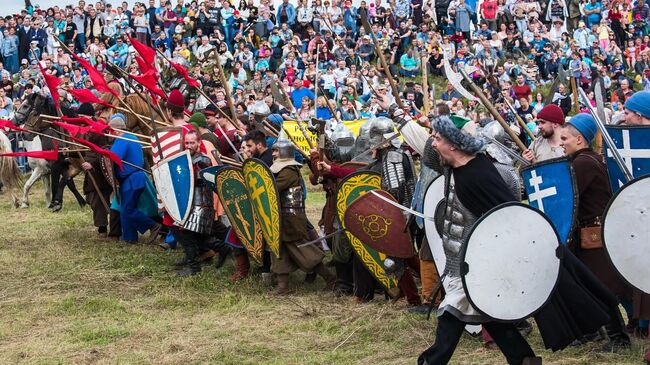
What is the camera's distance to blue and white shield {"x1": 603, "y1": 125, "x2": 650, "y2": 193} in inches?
230

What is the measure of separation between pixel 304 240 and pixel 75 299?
6.03 ft

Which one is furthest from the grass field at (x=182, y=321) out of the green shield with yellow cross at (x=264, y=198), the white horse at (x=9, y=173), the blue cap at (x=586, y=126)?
the white horse at (x=9, y=173)

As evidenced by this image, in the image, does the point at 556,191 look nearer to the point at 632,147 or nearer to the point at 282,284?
the point at 632,147

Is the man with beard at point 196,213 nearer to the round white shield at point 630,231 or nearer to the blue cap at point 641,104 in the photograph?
the blue cap at point 641,104

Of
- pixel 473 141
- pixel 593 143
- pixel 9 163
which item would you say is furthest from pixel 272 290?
pixel 9 163

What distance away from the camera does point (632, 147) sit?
232 inches

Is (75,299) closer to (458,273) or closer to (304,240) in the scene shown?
(304,240)

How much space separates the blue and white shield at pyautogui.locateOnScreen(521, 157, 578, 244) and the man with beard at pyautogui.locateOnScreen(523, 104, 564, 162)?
0.36 meters

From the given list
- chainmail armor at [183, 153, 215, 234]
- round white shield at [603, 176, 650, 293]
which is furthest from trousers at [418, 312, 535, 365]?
chainmail armor at [183, 153, 215, 234]

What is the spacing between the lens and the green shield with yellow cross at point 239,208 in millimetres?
8305

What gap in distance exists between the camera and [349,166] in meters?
8.11

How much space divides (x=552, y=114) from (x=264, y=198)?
7.95ft

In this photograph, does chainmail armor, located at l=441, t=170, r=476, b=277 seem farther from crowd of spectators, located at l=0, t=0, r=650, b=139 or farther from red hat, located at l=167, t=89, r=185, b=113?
crowd of spectators, located at l=0, t=0, r=650, b=139

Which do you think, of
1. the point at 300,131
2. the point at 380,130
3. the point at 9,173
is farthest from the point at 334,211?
the point at 9,173
